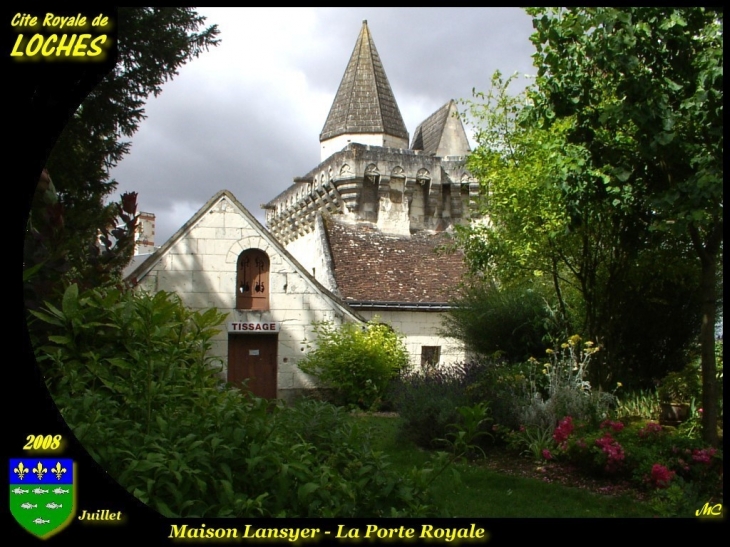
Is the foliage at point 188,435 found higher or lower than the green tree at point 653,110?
lower

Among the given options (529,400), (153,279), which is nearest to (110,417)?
(529,400)

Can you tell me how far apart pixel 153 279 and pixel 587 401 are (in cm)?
829

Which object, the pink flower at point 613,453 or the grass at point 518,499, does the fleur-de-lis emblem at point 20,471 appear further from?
the pink flower at point 613,453

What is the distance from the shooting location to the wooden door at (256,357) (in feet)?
45.3

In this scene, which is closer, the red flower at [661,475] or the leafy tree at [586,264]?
the red flower at [661,475]

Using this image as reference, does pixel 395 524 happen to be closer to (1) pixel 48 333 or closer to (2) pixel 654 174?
(1) pixel 48 333

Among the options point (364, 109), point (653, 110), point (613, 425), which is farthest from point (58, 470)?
point (364, 109)

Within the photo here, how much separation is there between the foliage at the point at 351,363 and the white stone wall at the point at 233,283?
35cm

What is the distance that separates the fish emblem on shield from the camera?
2.52 metres

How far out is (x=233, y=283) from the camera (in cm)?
1340

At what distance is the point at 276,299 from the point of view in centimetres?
1372

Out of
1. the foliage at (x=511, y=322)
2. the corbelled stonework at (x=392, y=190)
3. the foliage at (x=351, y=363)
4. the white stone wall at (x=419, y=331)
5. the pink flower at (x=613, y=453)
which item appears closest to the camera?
the pink flower at (x=613, y=453)

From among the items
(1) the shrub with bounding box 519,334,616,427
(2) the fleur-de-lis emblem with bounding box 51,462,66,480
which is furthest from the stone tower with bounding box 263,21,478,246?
(2) the fleur-de-lis emblem with bounding box 51,462,66,480

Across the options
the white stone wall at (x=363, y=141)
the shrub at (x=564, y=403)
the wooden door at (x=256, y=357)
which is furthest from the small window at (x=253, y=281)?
the white stone wall at (x=363, y=141)
